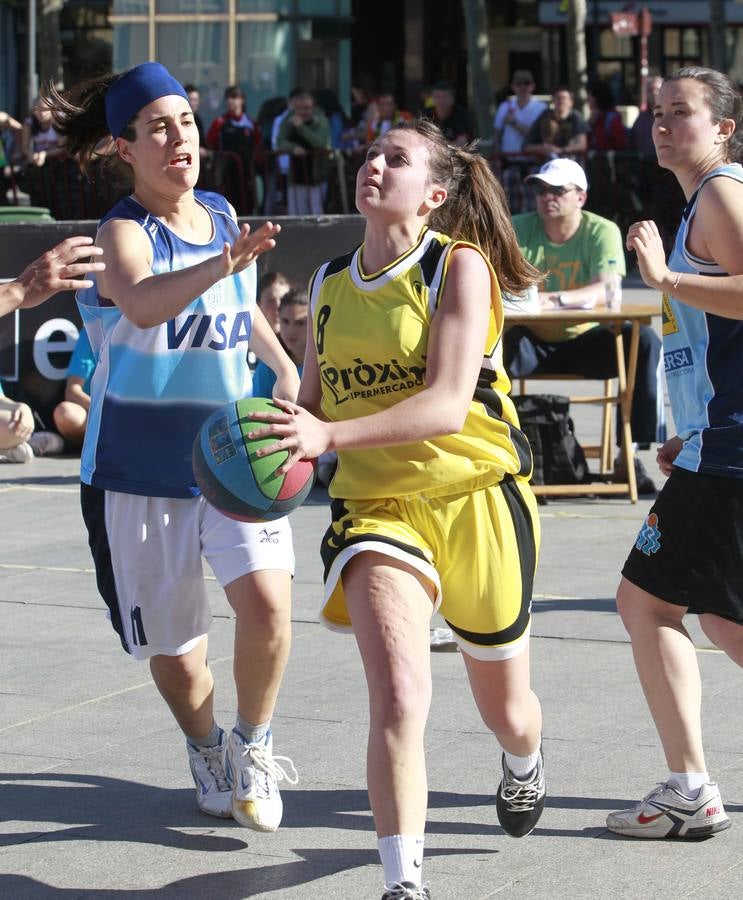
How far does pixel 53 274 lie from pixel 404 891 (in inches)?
73.6

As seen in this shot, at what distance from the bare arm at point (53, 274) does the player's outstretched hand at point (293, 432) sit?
2.80 ft

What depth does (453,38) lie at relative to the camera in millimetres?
45719

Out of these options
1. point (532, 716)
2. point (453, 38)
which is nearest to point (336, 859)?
point (532, 716)

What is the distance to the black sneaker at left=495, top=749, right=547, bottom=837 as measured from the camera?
4262mm

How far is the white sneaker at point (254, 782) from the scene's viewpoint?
443cm

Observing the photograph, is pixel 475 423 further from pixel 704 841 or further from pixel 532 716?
pixel 704 841

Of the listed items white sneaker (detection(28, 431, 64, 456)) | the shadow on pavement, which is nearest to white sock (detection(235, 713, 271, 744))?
the shadow on pavement

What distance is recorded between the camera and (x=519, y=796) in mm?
4262

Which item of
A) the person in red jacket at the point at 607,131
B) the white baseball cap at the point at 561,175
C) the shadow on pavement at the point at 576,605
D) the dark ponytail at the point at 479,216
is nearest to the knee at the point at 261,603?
the dark ponytail at the point at 479,216

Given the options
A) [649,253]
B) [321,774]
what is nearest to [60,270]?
[649,253]

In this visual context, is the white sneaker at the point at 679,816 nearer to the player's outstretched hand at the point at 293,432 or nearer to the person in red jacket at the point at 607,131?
the player's outstretched hand at the point at 293,432

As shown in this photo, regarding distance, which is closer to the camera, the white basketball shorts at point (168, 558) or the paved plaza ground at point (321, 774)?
the paved plaza ground at point (321, 774)

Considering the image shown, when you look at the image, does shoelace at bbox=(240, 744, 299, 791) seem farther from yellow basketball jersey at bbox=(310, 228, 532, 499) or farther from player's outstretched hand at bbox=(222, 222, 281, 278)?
player's outstretched hand at bbox=(222, 222, 281, 278)

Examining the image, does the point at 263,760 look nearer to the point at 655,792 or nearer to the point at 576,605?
the point at 655,792
